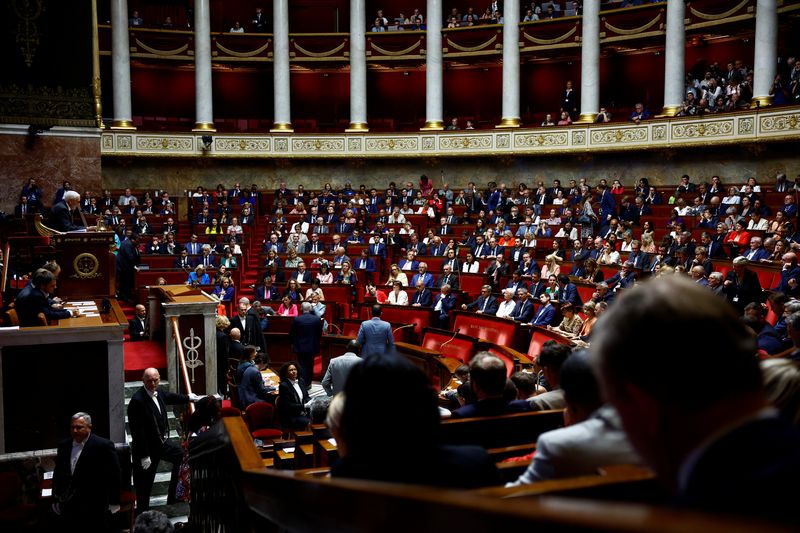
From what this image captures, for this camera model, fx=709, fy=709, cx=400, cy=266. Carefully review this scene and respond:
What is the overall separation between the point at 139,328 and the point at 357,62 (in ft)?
53.5

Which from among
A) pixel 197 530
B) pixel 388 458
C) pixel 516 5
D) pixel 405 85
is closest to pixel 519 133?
pixel 516 5

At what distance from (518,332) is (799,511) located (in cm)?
1039

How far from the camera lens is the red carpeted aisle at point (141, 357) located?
10125 mm

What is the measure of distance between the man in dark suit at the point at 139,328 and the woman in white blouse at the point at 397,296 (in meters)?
4.71

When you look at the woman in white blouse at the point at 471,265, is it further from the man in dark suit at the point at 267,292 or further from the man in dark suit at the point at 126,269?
the man in dark suit at the point at 126,269

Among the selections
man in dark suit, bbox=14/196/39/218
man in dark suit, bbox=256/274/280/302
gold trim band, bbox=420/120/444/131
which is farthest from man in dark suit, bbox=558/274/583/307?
gold trim band, bbox=420/120/444/131

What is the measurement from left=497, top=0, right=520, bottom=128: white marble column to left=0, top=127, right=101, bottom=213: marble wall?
588 inches

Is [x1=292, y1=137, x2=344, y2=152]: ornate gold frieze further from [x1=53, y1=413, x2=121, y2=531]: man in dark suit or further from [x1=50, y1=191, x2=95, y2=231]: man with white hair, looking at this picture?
[x1=53, y1=413, x2=121, y2=531]: man in dark suit

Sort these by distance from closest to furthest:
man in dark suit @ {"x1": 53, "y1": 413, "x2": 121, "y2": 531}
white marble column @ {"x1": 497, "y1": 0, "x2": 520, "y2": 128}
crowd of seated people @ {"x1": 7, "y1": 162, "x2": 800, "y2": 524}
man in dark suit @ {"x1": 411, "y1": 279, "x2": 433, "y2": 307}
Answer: man in dark suit @ {"x1": 53, "y1": 413, "x2": 121, "y2": 531}
crowd of seated people @ {"x1": 7, "y1": 162, "x2": 800, "y2": 524}
man in dark suit @ {"x1": 411, "y1": 279, "x2": 433, "y2": 307}
white marble column @ {"x1": 497, "y1": 0, "x2": 520, "y2": 128}

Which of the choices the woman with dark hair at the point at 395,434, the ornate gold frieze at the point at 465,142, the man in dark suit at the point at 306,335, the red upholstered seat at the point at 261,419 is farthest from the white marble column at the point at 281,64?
the woman with dark hair at the point at 395,434

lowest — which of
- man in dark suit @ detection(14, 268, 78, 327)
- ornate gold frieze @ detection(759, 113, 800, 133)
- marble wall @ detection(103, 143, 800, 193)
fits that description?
man in dark suit @ detection(14, 268, 78, 327)

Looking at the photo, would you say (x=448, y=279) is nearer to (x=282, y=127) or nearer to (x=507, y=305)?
(x=507, y=305)

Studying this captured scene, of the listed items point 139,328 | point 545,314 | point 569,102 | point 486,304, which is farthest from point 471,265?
point 569,102

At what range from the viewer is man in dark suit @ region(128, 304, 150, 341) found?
11094mm
